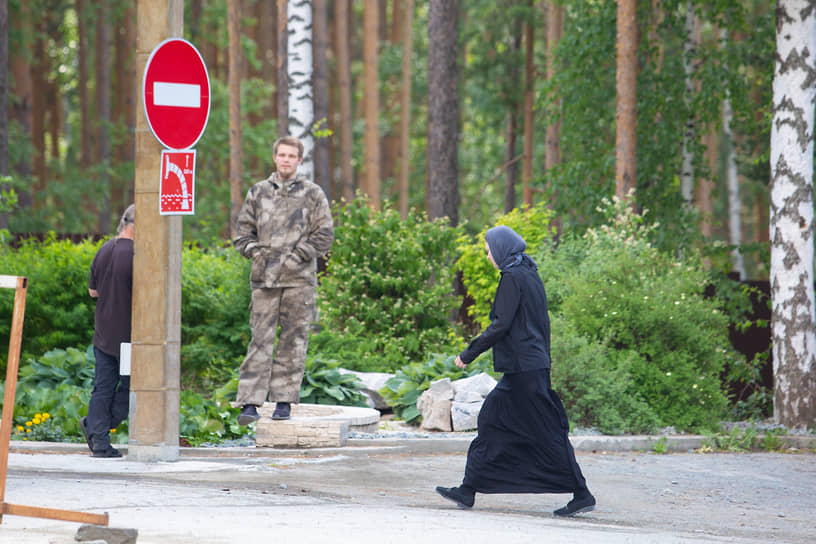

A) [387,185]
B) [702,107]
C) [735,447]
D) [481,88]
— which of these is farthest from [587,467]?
[387,185]

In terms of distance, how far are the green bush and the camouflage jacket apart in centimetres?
337

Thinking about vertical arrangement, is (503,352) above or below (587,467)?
above

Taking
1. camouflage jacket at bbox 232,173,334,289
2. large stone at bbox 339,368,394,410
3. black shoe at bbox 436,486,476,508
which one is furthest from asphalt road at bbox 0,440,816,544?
large stone at bbox 339,368,394,410

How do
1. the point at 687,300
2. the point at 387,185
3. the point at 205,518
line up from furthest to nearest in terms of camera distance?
the point at 387,185 < the point at 687,300 < the point at 205,518

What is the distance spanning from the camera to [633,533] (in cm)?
647

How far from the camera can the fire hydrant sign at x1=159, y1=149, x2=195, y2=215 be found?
8.42 meters

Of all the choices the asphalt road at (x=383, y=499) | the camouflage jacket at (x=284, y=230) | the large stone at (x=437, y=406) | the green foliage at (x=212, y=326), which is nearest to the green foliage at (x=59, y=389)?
the asphalt road at (x=383, y=499)

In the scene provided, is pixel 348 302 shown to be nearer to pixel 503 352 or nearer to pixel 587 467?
pixel 587 467

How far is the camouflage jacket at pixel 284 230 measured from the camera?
→ 9.52 m

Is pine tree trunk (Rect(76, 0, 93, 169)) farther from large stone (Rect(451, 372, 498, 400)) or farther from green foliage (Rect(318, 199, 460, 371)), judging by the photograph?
large stone (Rect(451, 372, 498, 400))

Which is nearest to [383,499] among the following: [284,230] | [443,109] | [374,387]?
[284,230]

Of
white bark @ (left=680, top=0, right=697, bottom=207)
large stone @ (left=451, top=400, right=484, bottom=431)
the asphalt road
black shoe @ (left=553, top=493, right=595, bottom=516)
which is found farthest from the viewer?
white bark @ (left=680, top=0, right=697, bottom=207)

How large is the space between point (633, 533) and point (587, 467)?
3188 millimetres

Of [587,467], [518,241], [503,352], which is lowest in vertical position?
[587,467]
